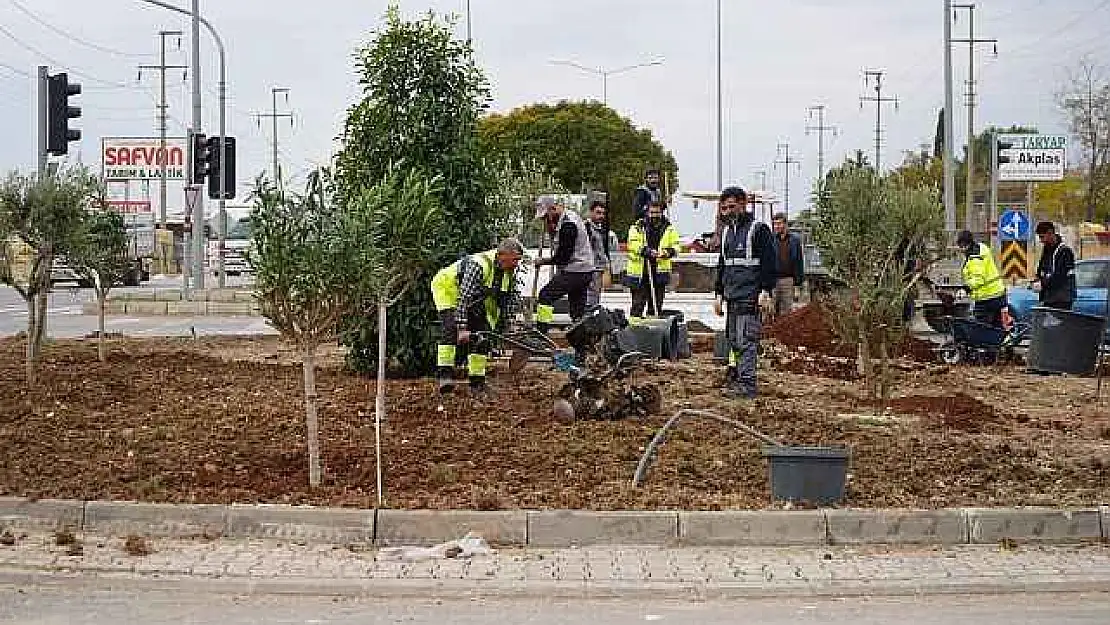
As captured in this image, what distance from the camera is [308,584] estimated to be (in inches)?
314

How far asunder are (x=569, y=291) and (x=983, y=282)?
669 cm

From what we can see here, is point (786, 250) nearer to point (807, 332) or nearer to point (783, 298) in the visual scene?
point (807, 332)

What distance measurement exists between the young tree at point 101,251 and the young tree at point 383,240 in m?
3.80

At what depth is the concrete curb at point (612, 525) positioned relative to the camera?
8750 mm

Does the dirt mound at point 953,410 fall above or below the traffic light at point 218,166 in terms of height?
below

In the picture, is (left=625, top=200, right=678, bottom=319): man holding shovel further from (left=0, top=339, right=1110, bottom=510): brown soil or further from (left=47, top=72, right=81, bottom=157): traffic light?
(left=47, top=72, right=81, bottom=157): traffic light

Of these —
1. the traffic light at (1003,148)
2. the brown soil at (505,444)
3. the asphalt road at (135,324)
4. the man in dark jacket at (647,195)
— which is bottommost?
the brown soil at (505,444)

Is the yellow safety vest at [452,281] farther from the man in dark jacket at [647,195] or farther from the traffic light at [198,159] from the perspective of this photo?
the traffic light at [198,159]

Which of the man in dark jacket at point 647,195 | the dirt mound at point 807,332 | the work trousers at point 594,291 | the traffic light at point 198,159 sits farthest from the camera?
the traffic light at point 198,159

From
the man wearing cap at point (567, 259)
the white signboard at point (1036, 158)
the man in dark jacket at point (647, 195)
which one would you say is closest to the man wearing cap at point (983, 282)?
the man in dark jacket at point (647, 195)

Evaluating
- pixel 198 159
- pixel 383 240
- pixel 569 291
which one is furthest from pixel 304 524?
pixel 198 159

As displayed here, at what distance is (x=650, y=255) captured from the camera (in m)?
18.4

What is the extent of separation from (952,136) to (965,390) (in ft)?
95.5

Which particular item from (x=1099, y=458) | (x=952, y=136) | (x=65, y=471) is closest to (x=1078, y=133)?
(x=952, y=136)
